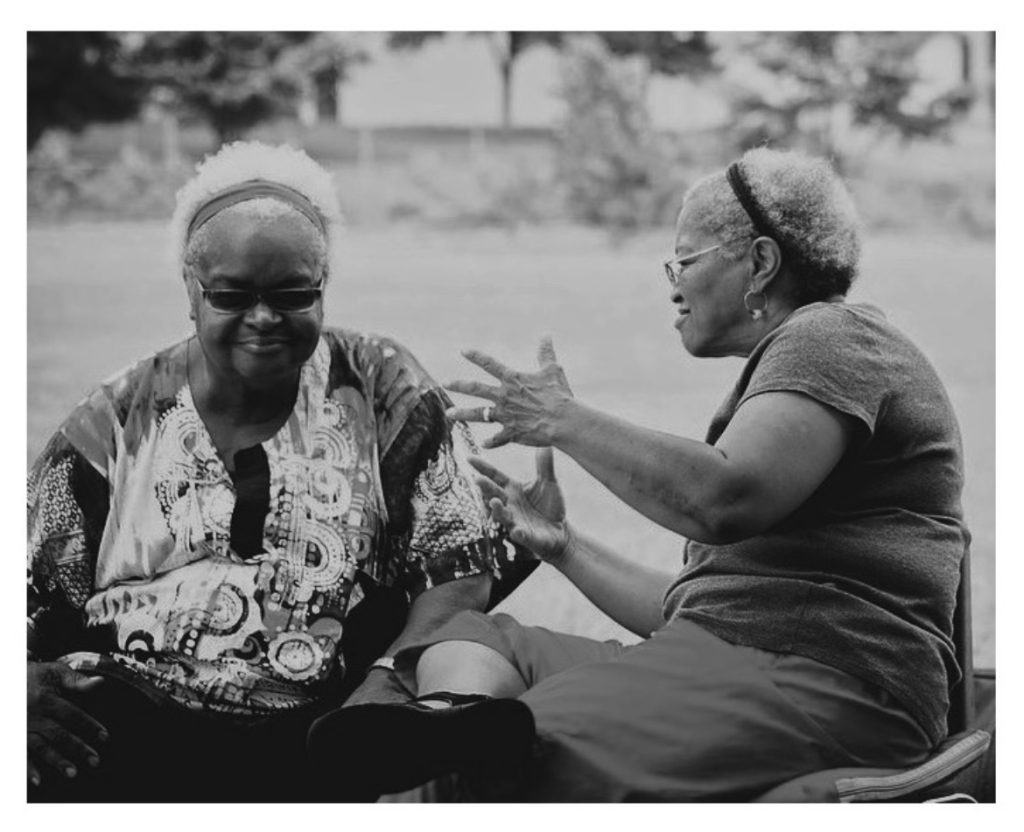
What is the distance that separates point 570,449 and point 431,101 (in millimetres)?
1434

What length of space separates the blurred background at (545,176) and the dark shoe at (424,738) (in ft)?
2.50

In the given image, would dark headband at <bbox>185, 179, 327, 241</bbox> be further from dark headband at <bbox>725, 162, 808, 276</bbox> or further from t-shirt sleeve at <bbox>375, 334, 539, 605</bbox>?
dark headband at <bbox>725, 162, 808, 276</bbox>

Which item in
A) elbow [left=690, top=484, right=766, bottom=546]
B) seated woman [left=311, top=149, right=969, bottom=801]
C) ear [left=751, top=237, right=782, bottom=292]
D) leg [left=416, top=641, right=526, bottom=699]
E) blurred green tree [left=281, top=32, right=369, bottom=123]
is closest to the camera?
elbow [left=690, top=484, right=766, bottom=546]

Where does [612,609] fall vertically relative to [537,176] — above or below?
below

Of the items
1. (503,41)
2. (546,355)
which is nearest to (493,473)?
(546,355)

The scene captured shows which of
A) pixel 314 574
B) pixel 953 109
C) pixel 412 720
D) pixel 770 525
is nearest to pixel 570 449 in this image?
pixel 770 525

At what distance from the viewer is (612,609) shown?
140 inches

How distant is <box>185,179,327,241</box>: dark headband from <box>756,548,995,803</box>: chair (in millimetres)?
1788

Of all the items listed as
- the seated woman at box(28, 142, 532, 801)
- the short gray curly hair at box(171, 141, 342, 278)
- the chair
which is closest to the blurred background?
the short gray curly hair at box(171, 141, 342, 278)

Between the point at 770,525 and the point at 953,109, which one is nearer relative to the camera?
the point at 770,525

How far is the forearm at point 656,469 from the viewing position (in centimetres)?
273

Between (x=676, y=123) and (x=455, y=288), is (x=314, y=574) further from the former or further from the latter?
(x=676, y=123)

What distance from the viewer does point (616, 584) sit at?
3.56 m

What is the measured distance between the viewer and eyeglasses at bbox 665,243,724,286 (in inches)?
127
